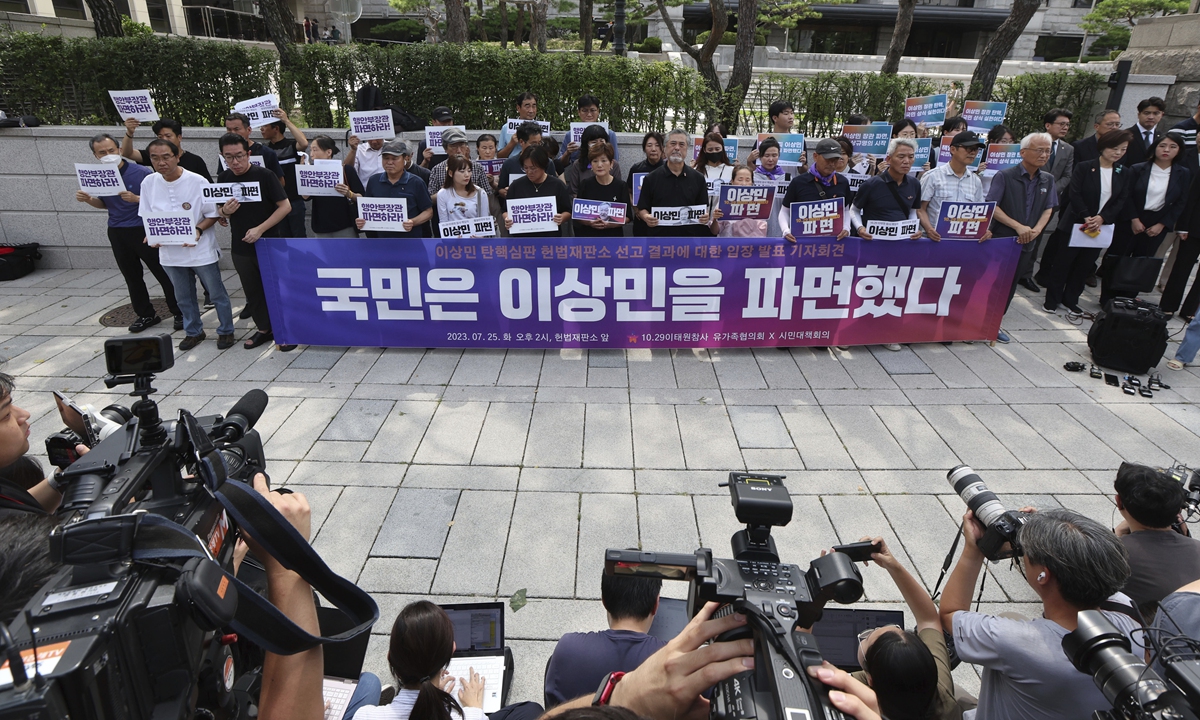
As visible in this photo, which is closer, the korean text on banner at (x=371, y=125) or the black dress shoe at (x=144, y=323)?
the black dress shoe at (x=144, y=323)

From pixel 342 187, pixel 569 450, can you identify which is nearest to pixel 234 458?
pixel 569 450

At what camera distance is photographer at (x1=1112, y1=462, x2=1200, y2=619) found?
9.96 ft

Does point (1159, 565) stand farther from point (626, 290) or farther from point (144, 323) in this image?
point (144, 323)

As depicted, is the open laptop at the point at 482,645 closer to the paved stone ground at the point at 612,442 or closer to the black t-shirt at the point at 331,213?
the paved stone ground at the point at 612,442

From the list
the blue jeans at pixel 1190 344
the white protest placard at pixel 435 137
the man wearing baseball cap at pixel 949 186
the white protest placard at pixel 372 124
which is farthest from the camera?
the white protest placard at pixel 435 137

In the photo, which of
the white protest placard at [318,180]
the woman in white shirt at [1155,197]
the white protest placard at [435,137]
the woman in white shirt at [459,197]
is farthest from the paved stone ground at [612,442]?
the white protest placard at [435,137]

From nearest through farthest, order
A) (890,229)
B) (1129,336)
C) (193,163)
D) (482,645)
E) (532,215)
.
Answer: (482,645), (1129,336), (890,229), (532,215), (193,163)

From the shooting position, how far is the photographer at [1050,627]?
2.26m

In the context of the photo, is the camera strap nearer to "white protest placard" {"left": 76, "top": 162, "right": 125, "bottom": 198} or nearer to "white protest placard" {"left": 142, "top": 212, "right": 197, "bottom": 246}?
"white protest placard" {"left": 142, "top": 212, "right": 197, "bottom": 246}

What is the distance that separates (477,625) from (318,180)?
19.9ft

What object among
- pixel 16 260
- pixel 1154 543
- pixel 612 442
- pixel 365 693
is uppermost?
pixel 1154 543

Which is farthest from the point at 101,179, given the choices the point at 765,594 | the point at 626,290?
the point at 765,594

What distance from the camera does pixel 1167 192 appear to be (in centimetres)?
785

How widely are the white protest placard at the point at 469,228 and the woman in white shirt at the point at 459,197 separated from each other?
15.8 inches
